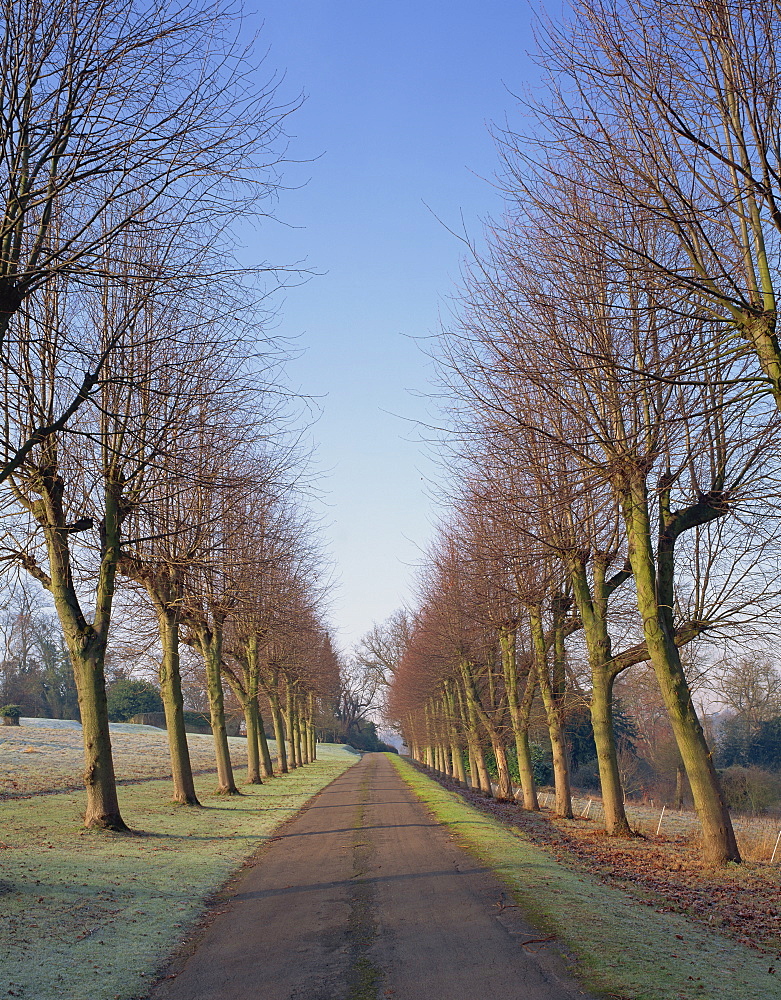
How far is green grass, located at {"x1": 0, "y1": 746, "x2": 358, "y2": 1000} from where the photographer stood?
6160mm

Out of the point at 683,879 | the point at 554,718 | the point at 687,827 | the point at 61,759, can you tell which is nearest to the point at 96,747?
the point at 683,879

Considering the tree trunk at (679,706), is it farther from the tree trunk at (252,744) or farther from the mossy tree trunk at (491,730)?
the tree trunk at (252,744)

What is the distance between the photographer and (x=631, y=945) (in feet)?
21.8

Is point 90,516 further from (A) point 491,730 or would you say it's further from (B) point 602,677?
(A) point 491,730

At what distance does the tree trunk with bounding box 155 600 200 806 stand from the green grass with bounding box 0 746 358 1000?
1.39 meters

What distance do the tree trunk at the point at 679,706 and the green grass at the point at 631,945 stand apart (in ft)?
8.10

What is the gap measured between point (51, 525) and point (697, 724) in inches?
405

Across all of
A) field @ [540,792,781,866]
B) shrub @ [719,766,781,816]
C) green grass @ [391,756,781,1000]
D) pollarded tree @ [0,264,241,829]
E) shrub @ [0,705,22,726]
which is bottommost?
shrub @ [719,766,781,816]

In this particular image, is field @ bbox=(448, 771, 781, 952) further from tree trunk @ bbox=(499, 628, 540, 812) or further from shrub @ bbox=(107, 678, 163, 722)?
shrub @ bbox=(107, 678, 163, 722)

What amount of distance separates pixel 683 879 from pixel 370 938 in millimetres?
6093

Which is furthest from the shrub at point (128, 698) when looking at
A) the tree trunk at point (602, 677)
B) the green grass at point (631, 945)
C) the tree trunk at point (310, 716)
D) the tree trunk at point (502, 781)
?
the green grass at point (631, 945)

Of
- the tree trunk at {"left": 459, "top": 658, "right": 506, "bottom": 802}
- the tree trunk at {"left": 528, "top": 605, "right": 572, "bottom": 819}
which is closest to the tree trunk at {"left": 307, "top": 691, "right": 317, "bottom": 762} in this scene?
the tree trunk at {"left": 459, "top": 658, "right": 506, "bottom": 802}

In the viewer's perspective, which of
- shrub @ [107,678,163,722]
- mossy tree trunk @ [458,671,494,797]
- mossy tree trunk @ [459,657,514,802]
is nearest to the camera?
mossy tree trunk @ [459,657,514,802]

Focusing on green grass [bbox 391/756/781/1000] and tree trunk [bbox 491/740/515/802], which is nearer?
green grass [bbox 391/756/781/1000]
